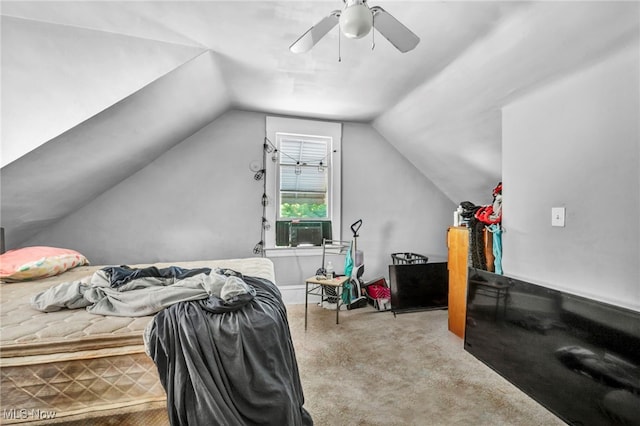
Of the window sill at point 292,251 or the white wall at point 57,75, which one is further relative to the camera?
the window sill at point 292,251

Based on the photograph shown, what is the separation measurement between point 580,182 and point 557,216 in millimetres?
258

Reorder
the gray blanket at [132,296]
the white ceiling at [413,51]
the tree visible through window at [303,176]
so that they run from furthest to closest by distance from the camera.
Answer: the tree visible through window at [303,176]
the white ceiling at [413,51]
the gray blanket at [132,296]

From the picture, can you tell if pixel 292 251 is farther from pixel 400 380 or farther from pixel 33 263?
pixel 33 263

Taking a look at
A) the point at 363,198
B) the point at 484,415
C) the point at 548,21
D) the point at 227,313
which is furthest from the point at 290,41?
the point at 484,415

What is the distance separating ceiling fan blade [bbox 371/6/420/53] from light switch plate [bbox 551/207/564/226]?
148cm

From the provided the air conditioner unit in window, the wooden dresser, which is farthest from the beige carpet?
the air conditioner unit in window

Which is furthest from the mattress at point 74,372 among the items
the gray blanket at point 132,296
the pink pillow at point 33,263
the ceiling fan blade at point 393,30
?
the ceiling fan blade at point 393,30

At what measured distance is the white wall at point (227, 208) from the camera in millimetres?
3141

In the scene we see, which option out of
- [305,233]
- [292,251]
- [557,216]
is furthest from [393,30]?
[292,251]

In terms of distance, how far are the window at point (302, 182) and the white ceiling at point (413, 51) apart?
0.47 metres

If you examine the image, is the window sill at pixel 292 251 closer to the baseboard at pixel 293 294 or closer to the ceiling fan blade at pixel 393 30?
the baseboard at pixel 293 294

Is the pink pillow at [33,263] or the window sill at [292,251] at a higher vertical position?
the pink pillow at [33,263]

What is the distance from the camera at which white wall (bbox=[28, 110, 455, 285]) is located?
3141 millimetres

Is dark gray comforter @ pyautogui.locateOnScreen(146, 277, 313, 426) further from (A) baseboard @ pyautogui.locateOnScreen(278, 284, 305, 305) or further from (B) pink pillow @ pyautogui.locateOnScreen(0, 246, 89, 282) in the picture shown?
(A) baseboard @ pyautogui.locateOnScreen(278, 284, 305, 305)
